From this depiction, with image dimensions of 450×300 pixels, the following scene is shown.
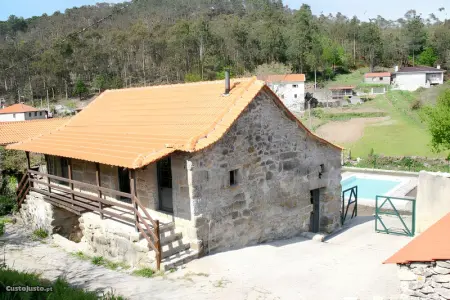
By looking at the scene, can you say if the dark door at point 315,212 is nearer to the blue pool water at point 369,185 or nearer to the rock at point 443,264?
the rock at point 443,264

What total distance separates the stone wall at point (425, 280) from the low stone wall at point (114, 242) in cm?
517

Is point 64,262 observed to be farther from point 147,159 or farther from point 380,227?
point 380,227

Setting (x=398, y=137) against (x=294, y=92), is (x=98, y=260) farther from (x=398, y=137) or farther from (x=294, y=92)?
(x=294, y=92)

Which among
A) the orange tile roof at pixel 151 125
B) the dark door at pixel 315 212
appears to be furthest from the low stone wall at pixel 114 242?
the dark door at pixel 315 212

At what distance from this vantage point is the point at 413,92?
69250 millimetres

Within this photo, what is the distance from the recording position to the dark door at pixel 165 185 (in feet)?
34.9

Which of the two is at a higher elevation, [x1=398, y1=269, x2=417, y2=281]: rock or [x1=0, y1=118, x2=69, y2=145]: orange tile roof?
[x1=0, y1=118, x2=69, y2=145]: orange tile roof

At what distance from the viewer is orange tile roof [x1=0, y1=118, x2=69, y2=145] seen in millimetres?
19734

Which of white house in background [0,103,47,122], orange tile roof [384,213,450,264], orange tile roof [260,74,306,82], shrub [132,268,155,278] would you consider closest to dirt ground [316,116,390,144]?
orange tile roof [260,74,306,82]

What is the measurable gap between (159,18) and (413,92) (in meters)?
65.8

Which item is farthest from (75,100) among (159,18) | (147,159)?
(147,159)

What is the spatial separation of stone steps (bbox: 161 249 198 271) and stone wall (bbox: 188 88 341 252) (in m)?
0.42

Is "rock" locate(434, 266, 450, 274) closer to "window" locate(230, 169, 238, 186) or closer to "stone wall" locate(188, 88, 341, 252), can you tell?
"stone wall" locate(188, 88, 341, 252)

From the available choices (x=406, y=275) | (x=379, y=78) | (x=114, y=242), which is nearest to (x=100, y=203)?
(x=114, y=242)
